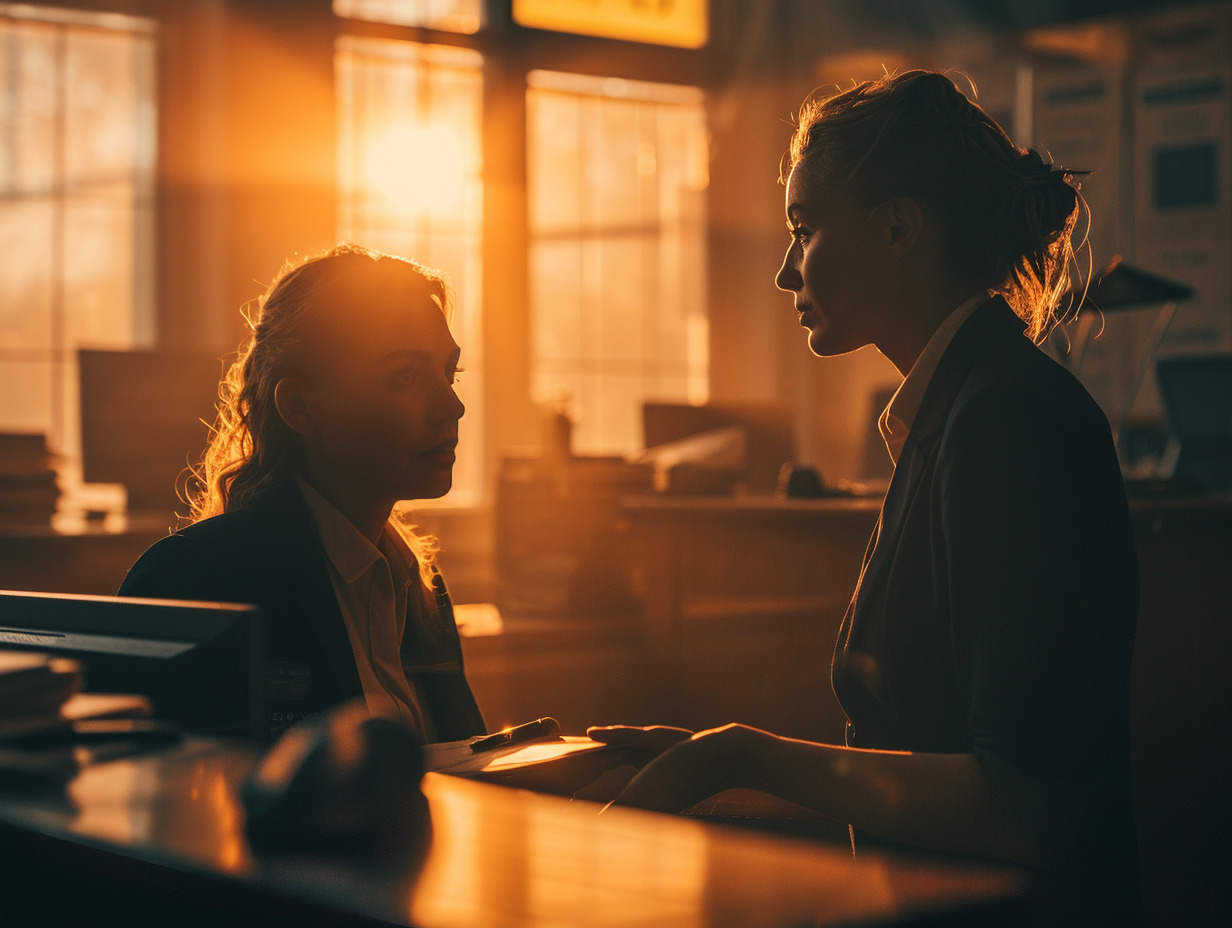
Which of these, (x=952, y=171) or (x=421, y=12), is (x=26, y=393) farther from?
(x=952, y=171)

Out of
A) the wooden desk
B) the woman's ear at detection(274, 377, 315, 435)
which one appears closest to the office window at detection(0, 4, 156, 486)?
the woman's ear at detection(274, 377, 315, 435)

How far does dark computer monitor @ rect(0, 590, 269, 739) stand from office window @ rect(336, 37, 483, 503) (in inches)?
143

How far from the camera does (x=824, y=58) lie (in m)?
4.84

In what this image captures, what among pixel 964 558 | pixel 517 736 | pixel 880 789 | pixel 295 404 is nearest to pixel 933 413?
pixel 964 558

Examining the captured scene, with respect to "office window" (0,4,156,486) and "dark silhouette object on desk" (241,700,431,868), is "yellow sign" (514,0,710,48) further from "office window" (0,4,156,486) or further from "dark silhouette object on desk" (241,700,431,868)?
"dark silhouette object on desk" (241,700,431,868)

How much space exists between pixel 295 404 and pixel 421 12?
A: 3.59 metres

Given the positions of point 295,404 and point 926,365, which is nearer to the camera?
point 926,365

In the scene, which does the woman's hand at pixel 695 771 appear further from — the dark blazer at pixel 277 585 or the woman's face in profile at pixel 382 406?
the woman's face in profile at pixel 382 406

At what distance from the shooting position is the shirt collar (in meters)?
1.29

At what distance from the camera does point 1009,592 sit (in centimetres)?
92

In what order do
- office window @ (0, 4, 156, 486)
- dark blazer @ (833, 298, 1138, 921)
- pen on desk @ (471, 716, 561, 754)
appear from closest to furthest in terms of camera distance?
dark blazer @ (833, 298, 1138, 921) < pen on desk @ (471, 716, 561, 754) < office window @ (0, 4, 156, 486)

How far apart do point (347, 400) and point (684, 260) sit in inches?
149

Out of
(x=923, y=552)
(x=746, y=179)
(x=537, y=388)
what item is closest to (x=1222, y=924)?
(x=923, y=552)

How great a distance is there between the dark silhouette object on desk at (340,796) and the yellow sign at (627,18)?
446 cm
